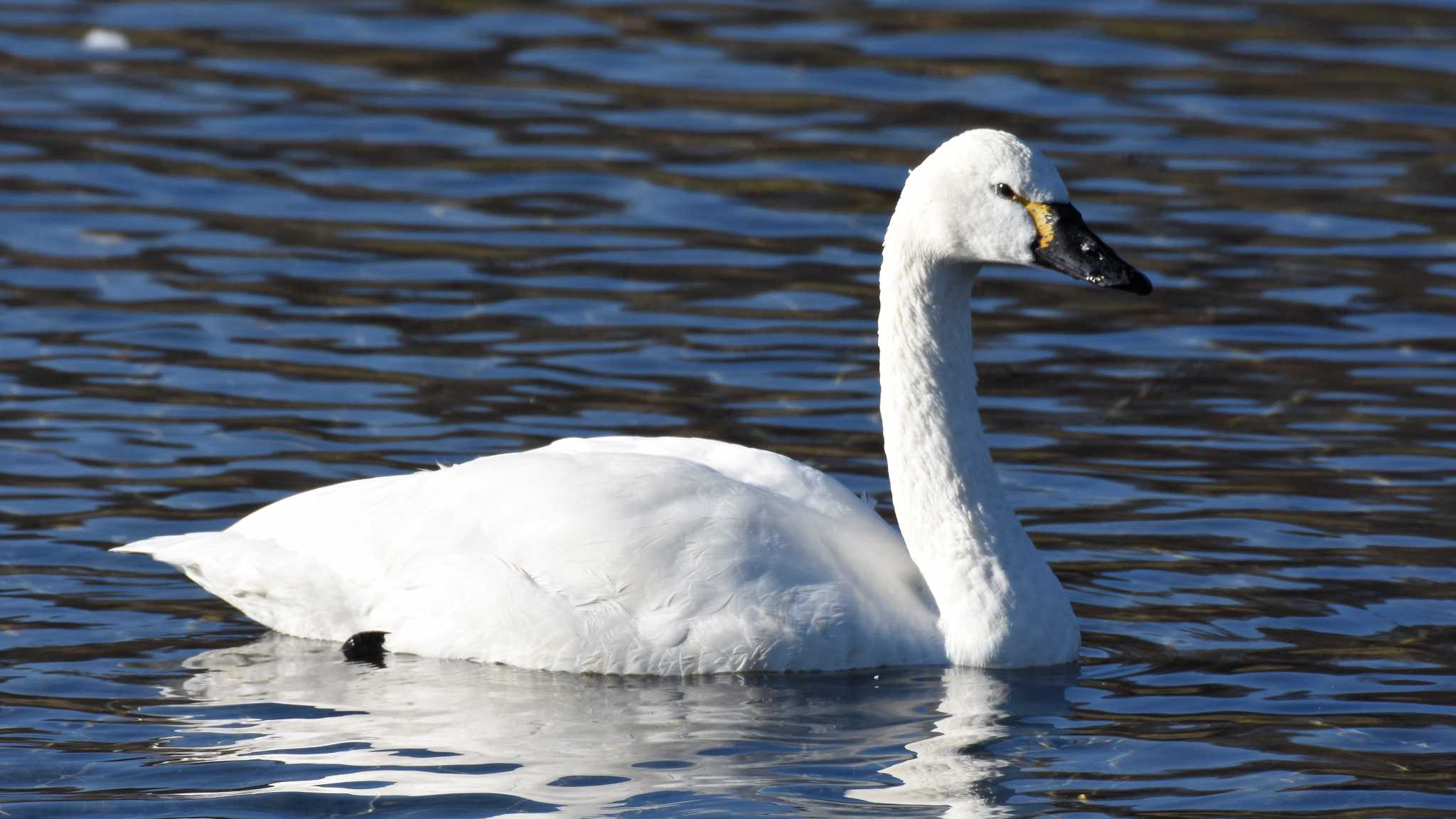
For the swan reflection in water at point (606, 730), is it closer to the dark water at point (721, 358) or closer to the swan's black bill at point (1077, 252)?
the dark water at point (721, 358)

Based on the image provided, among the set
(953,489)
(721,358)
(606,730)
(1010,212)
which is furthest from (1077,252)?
(721,358)

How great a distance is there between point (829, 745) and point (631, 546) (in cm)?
104

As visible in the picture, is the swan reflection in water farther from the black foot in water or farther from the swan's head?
the swan's head

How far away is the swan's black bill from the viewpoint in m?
8.14

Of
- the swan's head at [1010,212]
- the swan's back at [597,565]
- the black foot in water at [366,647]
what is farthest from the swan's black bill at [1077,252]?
the black foot in water at [366,647]

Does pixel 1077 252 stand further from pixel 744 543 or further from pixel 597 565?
pixel 597 565

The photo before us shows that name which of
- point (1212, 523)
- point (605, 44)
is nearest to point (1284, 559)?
point (1212, 523)

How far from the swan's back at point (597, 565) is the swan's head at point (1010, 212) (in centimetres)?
106

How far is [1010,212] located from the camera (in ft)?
26.7

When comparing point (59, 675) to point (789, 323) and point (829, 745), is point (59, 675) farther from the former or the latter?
point (789, 323)

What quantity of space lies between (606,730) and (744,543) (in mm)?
852

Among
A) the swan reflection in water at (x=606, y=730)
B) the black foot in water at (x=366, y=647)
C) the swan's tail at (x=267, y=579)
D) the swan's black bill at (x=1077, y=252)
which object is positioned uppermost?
the swan's black bill at (x=1077, y=252)

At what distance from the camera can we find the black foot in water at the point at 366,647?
8430mm

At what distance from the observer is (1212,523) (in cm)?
980
